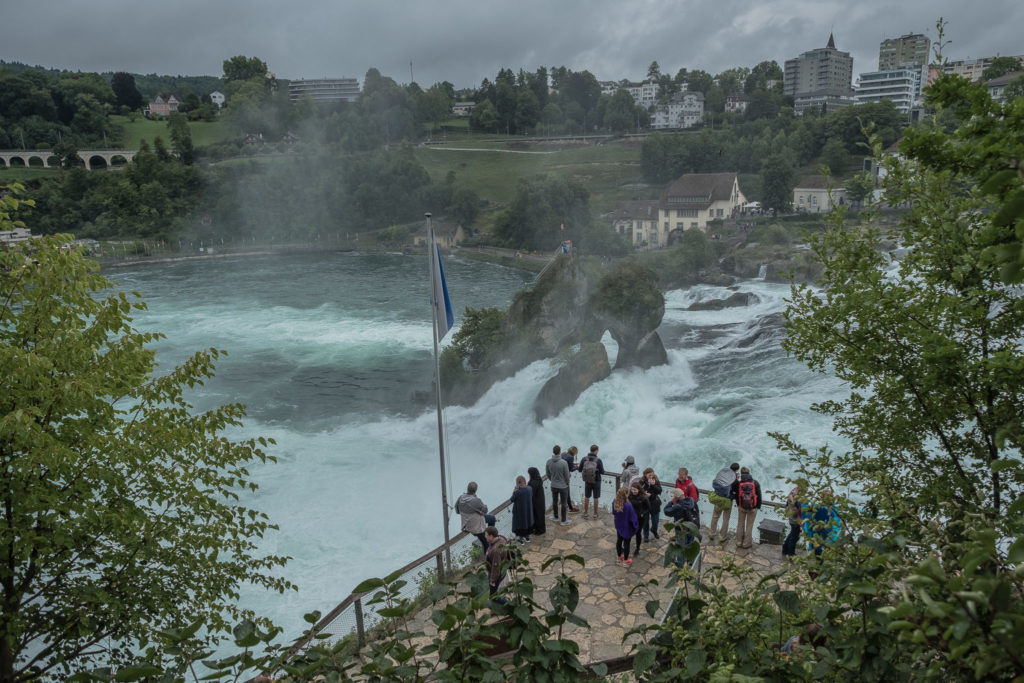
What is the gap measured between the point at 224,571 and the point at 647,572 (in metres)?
5.71

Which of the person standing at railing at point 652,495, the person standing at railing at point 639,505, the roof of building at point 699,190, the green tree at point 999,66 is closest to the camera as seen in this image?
the person standing at railing at point 639,505

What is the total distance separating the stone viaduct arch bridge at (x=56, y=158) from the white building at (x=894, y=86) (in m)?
Answer: 144

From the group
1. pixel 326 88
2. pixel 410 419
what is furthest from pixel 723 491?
pixel 326 88

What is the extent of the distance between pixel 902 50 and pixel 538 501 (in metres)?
213

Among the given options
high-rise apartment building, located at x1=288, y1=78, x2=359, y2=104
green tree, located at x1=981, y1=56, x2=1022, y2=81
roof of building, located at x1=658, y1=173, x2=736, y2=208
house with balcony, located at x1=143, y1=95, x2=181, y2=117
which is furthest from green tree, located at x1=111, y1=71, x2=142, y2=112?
green tree, located at x1=981, y1=56, x2=1022, y2=81

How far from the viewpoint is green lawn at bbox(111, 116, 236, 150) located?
375 ft

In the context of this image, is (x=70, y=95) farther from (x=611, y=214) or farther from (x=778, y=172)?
(x=778, y=172)

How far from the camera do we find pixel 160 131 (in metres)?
120

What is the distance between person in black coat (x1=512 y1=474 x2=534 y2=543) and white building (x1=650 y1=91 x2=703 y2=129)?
127 meters

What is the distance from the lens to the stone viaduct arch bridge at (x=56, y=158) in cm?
9819

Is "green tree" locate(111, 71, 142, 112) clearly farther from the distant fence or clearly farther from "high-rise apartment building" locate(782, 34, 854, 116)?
the distant fence

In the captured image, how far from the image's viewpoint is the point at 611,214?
7181cm

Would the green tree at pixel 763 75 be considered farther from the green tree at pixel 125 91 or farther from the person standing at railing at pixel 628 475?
the person standing at railing at pixel 628 475

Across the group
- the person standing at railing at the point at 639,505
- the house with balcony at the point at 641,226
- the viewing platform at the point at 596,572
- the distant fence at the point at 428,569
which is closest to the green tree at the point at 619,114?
the house with balcony at the point at 641,226
